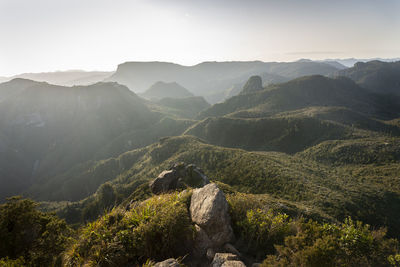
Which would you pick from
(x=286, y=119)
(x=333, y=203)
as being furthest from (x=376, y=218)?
(x=286, y=119)

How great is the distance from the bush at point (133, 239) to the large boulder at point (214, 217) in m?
0.85

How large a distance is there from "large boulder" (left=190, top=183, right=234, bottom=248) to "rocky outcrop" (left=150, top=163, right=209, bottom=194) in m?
18.4

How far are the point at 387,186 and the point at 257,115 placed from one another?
131m

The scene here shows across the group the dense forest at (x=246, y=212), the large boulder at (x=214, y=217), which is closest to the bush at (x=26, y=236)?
the dense forest at (x=246, y=212)

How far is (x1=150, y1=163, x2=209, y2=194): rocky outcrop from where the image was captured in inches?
1208

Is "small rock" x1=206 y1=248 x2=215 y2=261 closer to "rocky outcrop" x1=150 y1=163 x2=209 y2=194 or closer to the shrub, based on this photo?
the shrub

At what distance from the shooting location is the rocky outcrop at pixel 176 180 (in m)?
30.7

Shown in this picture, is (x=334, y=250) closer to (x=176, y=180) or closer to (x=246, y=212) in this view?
(x=246, y=212)

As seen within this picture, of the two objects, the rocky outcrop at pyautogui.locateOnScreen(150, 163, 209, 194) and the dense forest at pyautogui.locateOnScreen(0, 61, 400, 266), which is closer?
the dense forest at pyautogui.locateOnScreen(0, 61, 400, 266)

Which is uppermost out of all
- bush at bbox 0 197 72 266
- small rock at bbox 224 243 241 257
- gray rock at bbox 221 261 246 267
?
gray rock at bbox 221 261 246 267

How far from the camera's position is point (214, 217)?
27.3ft

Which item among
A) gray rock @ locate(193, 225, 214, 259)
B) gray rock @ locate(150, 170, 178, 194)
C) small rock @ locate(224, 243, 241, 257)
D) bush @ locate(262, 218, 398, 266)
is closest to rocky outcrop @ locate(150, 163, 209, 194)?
gray rock @ locate(150, 170, 178, 194)

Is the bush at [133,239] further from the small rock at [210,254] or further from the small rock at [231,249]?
the small rock at [231,249]

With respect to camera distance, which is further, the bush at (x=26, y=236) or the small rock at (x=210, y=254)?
the bush at (x=26, y=236)
